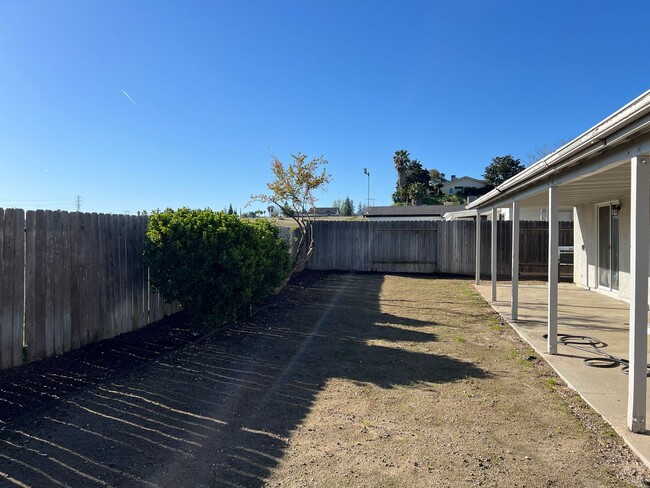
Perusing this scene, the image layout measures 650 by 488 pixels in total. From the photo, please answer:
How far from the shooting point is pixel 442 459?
3109 millimetres

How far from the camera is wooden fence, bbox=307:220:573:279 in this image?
1579 cm

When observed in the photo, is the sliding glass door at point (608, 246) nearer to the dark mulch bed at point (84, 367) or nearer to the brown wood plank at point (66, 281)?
the dark mulch bed at point (84, 367)

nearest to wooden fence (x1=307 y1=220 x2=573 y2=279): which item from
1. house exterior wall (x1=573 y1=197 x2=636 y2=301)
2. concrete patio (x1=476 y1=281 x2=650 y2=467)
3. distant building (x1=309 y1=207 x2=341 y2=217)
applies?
distant building (x1=309 y1=207 x2=341 y2=217)

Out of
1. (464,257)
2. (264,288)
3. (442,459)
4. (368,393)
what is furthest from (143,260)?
(464,257)

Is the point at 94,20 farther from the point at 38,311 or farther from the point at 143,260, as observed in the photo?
the point at 38,311

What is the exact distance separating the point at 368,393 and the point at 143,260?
372cm

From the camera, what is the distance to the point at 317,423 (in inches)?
145

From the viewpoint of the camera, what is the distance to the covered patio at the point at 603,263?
3.46 metres

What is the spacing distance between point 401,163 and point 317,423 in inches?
2272

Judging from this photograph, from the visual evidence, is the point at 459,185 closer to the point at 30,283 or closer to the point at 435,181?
the point at 435,181

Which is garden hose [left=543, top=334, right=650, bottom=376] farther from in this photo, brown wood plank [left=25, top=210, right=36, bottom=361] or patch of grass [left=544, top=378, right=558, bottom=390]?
brown wood plank [left=25, top=210, right=36, bottom=361]

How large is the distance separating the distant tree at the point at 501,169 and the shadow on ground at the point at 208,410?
51.4 m

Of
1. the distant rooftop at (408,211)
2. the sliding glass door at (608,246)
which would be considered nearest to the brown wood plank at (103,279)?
the sliding glass door at (608,246)

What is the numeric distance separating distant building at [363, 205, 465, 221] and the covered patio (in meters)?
24.5
